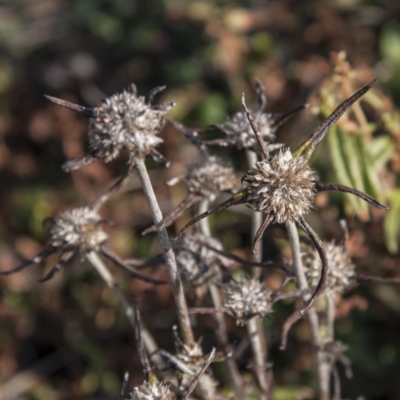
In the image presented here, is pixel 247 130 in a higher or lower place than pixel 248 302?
higher

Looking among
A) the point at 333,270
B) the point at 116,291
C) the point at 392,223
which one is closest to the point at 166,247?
the point at 116,291

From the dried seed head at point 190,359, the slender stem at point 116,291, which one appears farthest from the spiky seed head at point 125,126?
the dried seed head at point 190,359

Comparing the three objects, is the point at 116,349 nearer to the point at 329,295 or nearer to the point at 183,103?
the point at 183,103

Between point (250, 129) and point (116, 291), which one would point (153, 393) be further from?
point (250, 129)

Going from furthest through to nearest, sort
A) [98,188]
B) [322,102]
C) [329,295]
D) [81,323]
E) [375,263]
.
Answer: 1. [98,188]
2. [81,323]
3. [375,263]
4. [322,102]
5. [329,295]

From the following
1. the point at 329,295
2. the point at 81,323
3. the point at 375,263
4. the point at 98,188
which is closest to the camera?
the point at 329,295

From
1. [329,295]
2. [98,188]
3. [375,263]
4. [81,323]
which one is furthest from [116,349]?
[329,295]
